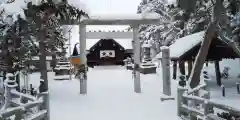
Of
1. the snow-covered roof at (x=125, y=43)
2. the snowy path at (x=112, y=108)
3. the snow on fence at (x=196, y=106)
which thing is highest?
the snow-covered roof at (x=125, y=43)

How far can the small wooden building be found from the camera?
1975 inches

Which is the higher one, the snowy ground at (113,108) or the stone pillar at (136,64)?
the stone pillar at (136,64)

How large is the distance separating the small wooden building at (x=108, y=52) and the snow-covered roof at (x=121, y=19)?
33280mm

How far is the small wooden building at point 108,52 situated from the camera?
50156 millimetres

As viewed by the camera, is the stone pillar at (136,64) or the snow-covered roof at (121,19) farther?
the stone pillar at (136,64)

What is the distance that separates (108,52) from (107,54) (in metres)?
0.46

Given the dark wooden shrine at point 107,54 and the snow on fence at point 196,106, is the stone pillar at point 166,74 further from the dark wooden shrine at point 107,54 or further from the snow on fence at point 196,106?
the dark wooden shrine at point 107,54

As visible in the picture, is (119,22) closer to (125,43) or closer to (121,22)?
(121,22)

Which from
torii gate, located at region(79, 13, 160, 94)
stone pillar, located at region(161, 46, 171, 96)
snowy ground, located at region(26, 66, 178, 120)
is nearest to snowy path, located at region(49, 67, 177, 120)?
snowy ground, located at region(26, 66, 178, 120)

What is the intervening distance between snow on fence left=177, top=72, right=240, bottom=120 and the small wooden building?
133 feet

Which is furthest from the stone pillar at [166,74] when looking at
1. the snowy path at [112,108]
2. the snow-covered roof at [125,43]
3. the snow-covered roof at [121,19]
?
the snow-covered roof at [125,43]

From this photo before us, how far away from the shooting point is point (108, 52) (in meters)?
50.5

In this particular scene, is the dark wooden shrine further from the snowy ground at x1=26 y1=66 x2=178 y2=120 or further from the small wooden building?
the snowy ground at x1=26 y1=66 x2=178 y2=120

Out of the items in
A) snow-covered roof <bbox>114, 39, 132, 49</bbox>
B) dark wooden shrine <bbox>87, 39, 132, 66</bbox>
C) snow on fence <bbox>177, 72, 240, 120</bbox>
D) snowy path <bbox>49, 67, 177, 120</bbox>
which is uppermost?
snow-covered roof <bbox>114, 39, 132, 49</bbox>
